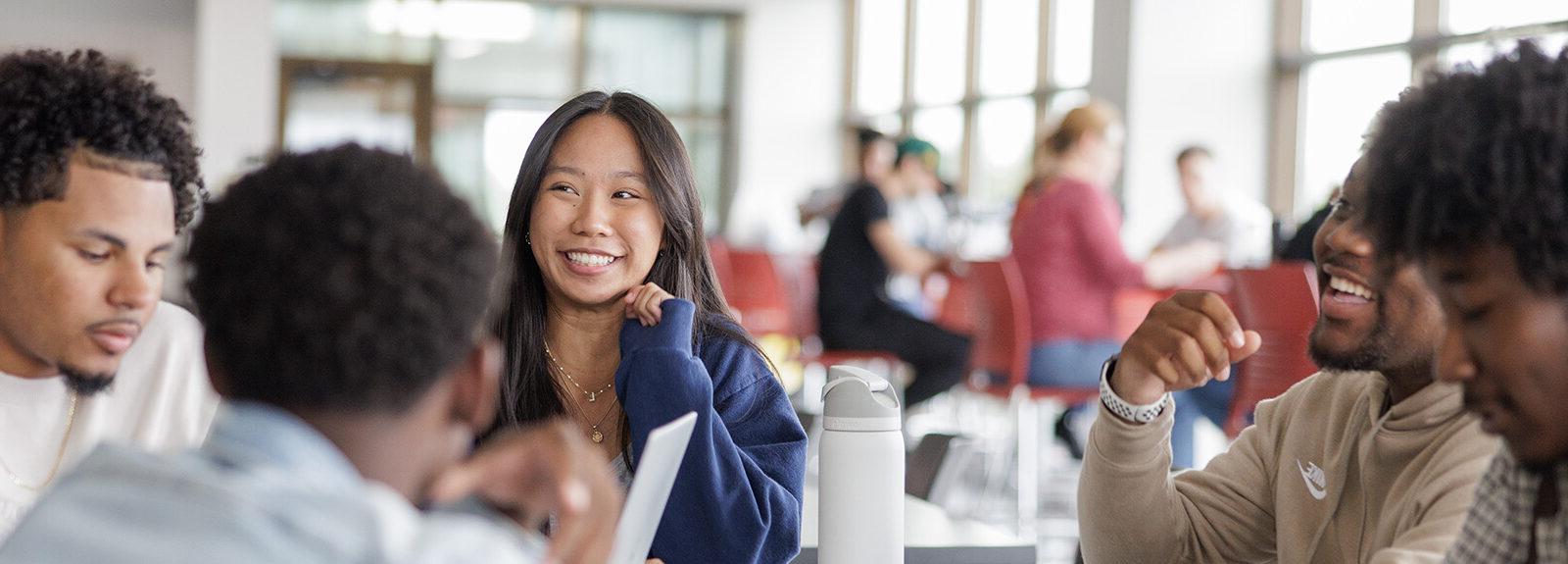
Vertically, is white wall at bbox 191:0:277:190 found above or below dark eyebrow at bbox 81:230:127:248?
above

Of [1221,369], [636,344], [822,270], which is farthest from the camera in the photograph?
[822,270]

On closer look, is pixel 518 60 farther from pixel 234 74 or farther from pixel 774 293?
pixel 774 293

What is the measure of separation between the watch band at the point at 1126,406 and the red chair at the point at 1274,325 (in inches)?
92.2

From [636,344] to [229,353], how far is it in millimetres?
752

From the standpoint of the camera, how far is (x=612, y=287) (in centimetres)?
178

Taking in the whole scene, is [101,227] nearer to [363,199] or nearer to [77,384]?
[77,384]

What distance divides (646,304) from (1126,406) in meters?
0.51

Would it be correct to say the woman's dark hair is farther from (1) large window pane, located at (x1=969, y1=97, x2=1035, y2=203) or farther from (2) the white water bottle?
(1) large window pane, located at (x1=969, y1=97, x2=1035, y2=203)

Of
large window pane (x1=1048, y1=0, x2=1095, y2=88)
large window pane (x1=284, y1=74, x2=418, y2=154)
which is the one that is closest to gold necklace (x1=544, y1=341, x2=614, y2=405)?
large window pane (x1=1048, y1=0, x2=1095, y2=88)

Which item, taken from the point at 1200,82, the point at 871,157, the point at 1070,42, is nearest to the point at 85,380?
the point at 871,157

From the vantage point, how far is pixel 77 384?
1.40m

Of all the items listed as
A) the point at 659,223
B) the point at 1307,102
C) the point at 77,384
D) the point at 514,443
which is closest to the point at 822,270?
the point at 1307,102

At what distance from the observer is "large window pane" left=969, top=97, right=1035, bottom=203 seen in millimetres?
9078

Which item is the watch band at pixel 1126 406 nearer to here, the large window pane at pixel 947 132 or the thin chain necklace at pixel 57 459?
the thin chain necklace at pixel 57 459
